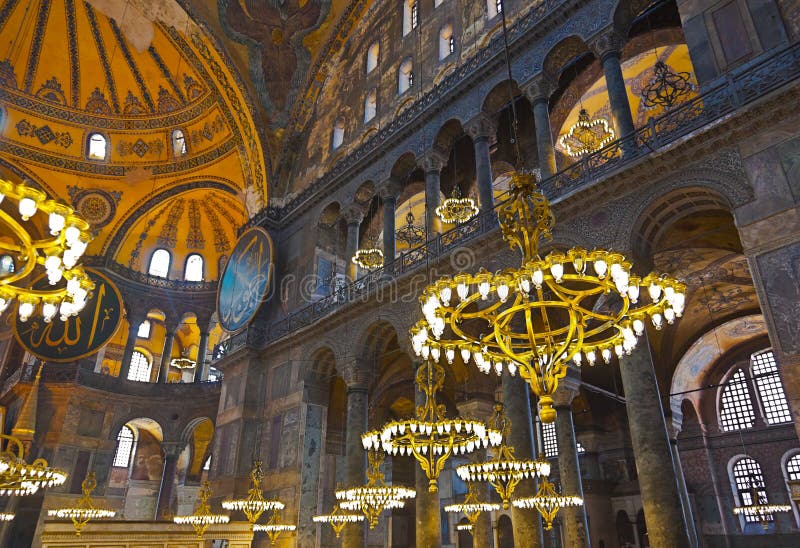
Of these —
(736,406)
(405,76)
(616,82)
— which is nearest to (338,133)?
(405,76)

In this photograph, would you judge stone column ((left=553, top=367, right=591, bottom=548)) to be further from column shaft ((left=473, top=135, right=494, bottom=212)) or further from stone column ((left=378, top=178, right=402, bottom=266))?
stone column ((left=378, top=178, right=402, bottom=266))

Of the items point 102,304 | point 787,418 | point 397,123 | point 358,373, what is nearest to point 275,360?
point 358,373

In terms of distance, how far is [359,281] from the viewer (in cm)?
1115

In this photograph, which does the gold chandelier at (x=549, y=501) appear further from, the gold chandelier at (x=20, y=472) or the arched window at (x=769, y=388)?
the gold chandelier at (x=20, y=472)

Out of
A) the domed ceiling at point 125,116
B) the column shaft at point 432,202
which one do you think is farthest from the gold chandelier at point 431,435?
the domed ceiling at point 125,116

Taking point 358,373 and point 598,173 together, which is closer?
point 598,173

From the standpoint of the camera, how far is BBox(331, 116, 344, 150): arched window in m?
14.0

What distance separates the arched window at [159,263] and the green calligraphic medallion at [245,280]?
5026 mm

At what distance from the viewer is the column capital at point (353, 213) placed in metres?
12.5

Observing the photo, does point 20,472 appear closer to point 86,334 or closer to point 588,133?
point 86,334

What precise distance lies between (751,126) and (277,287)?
10.3m

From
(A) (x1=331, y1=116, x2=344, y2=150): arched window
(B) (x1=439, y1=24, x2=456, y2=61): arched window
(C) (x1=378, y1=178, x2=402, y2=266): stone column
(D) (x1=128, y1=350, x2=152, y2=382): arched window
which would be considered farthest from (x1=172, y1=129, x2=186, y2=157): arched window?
(B) (x1=439, y1=24, x2=456, y2=61): arched window

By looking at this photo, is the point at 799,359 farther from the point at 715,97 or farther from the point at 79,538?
the point at 79,538

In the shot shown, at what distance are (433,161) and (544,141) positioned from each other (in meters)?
2.63
